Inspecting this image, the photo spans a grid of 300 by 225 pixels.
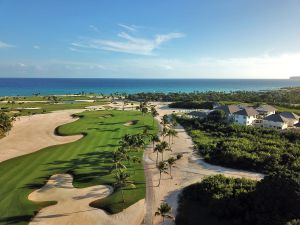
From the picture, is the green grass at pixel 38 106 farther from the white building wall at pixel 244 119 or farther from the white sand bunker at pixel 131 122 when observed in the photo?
the white building wall at pixel 244 119

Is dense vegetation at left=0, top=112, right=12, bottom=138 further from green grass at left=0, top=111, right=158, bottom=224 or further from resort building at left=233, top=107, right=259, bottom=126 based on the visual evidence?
resort building at left=233, top=107, right=259, bottom=126

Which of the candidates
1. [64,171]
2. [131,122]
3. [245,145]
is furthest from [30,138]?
Answer: [245,145]

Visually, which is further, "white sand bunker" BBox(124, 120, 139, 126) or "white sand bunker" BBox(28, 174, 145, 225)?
"white sand bunker" BBox(124, 120, 139, 126)

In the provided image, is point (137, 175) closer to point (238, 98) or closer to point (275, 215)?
point (275, 215)

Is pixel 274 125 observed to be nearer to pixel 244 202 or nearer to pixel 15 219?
pixel 244 202

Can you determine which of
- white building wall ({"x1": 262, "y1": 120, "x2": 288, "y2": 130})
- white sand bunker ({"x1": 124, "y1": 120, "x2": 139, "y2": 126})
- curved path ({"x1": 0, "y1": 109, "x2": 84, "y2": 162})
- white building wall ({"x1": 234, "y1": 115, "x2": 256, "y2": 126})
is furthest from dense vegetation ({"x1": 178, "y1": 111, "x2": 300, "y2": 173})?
curved path ({"x1": 0, "y1": 109, "x2": 84, "y2": 162})

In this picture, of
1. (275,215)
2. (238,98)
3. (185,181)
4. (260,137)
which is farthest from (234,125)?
(238,98)

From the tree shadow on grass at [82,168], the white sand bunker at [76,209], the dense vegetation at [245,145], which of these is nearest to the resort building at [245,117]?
the dense vegetation at [245,145]

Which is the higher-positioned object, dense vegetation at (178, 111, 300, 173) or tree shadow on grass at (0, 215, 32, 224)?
dense vegetation at (178, 111, 300, 173)
